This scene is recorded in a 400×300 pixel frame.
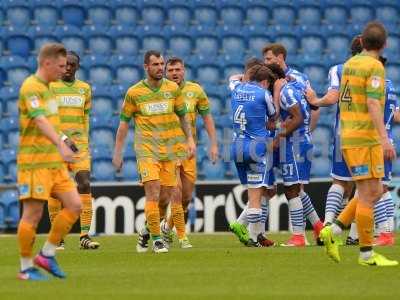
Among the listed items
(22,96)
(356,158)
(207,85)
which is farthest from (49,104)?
(207,85)

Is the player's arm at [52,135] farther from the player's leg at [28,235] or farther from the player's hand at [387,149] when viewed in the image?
the player's hand at [387,149]

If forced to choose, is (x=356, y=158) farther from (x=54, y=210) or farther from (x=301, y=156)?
(x=54, y=210)

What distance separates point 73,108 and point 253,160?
2.25m

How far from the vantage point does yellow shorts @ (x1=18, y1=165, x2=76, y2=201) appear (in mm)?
9914

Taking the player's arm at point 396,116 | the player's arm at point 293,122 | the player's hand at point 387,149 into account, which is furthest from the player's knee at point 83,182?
the player's hand at point 387,149

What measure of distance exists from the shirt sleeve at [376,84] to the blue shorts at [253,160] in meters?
3.62

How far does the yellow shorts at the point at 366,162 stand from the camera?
1063 centimetres

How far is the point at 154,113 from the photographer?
1359 cm

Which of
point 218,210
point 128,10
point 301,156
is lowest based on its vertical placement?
point 218,210

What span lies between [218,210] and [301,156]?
191 inches

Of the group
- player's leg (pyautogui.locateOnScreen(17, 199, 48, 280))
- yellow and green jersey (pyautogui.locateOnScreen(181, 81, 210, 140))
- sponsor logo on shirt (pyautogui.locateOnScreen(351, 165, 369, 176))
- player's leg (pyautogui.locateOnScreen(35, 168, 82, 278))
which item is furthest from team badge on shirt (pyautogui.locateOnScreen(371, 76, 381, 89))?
yellow and green jersey (pyautogui.locateOnScreen(181, 81, 210, 140))

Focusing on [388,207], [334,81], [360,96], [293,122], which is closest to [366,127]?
[360,96]

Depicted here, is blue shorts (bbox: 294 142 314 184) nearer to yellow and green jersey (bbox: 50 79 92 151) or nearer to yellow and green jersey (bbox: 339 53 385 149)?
yellow and green jersey (bbox: 50 79 92 151)

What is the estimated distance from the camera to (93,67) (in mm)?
22328
